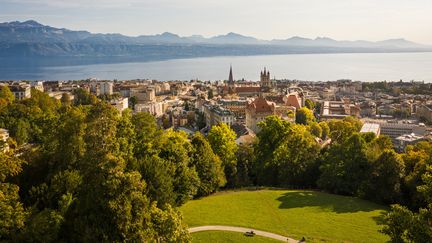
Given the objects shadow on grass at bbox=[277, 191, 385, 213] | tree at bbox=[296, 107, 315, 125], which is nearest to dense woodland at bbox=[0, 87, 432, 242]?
shadow on grass at bbox=[277, 191, 385, 213]

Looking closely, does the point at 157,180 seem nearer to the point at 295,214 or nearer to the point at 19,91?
the point at 295,214

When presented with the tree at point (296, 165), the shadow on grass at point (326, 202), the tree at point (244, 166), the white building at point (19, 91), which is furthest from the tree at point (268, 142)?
the white building at point (19, 91)

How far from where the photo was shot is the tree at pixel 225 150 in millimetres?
31156

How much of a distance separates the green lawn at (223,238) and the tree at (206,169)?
7082mm

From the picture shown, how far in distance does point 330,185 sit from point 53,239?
18.1 m

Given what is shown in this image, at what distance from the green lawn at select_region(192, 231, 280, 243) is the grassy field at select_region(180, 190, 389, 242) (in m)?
1.21

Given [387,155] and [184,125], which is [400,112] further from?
[387,155]

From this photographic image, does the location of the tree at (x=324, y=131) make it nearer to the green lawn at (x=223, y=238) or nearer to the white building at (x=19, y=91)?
the green lawn at (x=223, y=238)

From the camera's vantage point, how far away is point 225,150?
32562 millimetres

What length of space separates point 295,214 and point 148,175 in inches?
318

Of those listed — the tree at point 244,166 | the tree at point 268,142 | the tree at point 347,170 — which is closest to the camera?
the tree at point 347,170

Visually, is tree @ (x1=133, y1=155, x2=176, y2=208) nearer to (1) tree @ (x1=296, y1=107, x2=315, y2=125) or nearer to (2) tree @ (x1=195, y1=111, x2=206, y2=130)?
(2) tree @ (x1=195, y1=111, x2=206, y2=130)

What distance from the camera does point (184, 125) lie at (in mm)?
66250

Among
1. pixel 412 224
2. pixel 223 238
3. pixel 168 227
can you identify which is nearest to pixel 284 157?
pixel 223 238
